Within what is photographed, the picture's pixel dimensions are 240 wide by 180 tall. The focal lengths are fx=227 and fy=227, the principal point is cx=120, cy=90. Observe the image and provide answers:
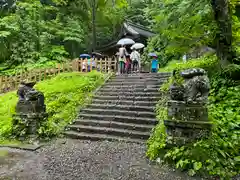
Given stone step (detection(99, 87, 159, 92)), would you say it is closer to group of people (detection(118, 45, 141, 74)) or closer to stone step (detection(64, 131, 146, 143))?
stone step (detection(64, 131, 146, 143))

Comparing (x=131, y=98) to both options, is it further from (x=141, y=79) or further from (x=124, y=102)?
(x=141, y=79)

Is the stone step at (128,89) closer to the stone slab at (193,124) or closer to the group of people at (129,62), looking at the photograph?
the group of people at (129,62)

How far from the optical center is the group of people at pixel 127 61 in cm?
1388

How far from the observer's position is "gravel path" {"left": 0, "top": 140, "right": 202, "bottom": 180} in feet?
15.2

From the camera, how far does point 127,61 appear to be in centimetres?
1417

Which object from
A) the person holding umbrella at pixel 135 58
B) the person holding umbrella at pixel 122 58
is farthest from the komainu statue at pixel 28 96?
the person holding umbrella at pixel 135 58

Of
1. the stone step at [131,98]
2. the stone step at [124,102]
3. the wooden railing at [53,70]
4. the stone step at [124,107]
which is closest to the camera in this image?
the stone step at [124,107]

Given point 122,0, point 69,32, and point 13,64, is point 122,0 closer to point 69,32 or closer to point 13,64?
point 69,32

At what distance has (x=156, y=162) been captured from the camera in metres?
5.25

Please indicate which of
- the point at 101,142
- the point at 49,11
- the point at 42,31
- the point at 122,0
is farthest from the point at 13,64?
the point at 101,142

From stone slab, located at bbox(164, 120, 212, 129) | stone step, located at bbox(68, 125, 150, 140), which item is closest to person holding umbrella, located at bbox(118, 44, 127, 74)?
stone step, located at bbox(68, 125, 150, 140)

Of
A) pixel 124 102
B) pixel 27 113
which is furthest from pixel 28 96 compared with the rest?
pixel 124 102

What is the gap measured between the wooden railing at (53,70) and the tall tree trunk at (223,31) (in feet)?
25.4

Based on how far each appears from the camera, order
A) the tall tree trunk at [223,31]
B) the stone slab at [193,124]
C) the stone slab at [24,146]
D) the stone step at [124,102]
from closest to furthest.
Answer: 1. the stone slab at [193,124]
2. the stone slab at [24,146]
3. the tall tree trunk at [223,31]
4. the stone step at [124,102]
